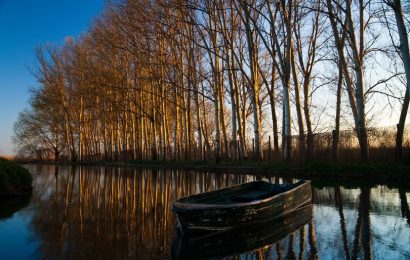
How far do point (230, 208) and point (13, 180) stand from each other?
9.73 metres

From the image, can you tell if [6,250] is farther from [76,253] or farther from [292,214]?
[292,214]

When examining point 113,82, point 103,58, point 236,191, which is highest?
point 103,58

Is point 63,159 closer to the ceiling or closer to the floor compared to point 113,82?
closer to the floor

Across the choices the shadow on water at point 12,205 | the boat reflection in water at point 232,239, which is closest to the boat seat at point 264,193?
the boat reflection in water at point 232,239

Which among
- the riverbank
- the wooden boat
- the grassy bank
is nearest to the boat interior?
the wooden boat

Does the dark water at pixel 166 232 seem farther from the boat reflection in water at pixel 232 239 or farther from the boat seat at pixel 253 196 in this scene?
the boat seat at pixel 253 196

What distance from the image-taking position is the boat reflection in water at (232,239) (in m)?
6.58

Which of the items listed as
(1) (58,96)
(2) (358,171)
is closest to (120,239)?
(2) (358,171)

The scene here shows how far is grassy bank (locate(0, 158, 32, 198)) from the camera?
1334 centimetres

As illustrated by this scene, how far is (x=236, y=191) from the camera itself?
1067 cm

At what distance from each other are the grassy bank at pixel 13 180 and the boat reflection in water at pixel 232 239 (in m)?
8.40

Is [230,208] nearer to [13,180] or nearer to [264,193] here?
Result: [264,193]

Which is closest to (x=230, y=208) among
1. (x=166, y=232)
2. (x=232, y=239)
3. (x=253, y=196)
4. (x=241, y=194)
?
(x=232, y=239)

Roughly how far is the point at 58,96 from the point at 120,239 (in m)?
46.3
